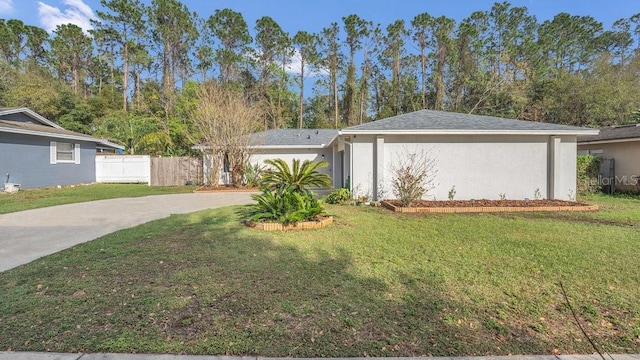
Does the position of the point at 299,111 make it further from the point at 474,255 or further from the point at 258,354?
the point at 258,354

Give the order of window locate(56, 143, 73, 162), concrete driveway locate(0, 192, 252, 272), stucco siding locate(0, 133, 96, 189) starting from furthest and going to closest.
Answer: window locate(56, 143, 73, 162)
stucco siding locate(0, 133, 96, 189)
concrete driveway locate(0, 192, 252, 272)

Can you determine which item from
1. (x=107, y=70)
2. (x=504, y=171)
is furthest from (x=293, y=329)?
(x=107, y=70)

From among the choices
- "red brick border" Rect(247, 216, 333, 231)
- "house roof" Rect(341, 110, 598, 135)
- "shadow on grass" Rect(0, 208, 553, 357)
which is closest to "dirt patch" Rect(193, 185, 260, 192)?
"house roof" Rect(341, 110, 598, 135)

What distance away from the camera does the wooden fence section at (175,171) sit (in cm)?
1839

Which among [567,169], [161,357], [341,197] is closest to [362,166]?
[341,197]

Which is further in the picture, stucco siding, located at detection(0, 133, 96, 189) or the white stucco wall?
stucco siding, located at detection(0, 133, 96, 189)

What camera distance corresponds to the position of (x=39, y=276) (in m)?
4.05

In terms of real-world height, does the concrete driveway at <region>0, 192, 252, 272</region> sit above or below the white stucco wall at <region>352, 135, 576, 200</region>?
below

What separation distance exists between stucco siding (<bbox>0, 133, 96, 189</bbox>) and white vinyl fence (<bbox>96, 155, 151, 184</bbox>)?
1.51 metres

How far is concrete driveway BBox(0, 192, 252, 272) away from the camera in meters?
5.41

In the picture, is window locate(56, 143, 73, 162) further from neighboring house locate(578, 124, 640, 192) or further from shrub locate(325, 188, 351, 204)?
neighboring house locate(578, 124, 640, 192)

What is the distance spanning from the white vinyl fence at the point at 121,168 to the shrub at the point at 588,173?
22.2 metres

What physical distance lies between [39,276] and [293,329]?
3.52 metres

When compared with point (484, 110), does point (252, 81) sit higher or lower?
higher
